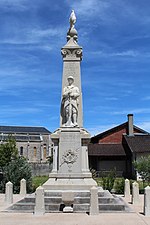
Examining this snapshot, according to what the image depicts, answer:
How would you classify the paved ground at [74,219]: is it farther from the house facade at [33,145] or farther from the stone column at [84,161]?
the house facade at [33,145]

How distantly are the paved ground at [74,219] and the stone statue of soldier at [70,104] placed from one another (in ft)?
15.2

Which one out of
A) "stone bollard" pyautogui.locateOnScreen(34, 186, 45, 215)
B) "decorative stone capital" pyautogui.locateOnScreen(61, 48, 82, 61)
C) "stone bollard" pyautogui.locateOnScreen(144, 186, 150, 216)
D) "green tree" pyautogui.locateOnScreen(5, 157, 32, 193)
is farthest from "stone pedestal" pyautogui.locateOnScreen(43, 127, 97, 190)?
"green tree" pyautogui.locateOnScreen(5, 157, 32, 193)

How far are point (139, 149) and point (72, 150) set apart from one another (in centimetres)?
3025

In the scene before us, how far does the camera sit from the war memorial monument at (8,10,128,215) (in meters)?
13.5

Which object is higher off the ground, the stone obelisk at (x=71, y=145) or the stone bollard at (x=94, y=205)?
the stone obelisk at (x=71, y=145)

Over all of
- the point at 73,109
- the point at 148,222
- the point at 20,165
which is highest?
the point at 73,109

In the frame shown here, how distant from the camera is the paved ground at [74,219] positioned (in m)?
11.1

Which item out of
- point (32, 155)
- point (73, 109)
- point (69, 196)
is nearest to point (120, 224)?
point (69, 196)

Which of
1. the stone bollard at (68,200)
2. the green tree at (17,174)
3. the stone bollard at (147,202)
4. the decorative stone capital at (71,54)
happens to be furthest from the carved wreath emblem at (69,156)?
the green tree at (17,174)

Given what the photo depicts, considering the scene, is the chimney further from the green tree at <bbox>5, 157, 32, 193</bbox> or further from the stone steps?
the stone steps

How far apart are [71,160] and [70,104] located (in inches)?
101

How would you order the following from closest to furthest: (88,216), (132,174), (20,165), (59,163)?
(88,216) → (59,163) → (20,165) → (132,174)

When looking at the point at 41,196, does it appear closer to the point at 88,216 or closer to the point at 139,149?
the point at 88,216

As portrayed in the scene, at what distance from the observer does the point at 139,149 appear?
4441cm
